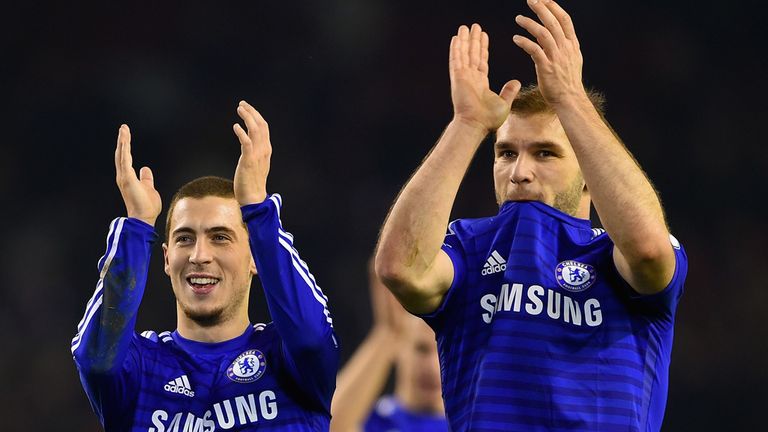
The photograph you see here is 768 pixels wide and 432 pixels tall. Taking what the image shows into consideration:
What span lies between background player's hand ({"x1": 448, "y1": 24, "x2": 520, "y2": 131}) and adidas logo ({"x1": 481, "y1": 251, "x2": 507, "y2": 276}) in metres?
0.40

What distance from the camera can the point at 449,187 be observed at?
10.6 ft

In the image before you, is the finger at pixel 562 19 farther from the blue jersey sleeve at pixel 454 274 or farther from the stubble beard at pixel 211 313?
the stubble beard at pixel 211 313

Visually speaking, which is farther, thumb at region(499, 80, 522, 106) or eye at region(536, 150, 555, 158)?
eye at region(536, 150, 555, 158)

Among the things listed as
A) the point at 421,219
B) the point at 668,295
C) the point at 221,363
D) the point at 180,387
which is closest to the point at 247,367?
the point at 221,363

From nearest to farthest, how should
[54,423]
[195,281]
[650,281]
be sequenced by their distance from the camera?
[650,281]
[195,281]
[54,423]

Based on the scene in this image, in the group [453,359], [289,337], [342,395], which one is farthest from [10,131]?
[453,359]

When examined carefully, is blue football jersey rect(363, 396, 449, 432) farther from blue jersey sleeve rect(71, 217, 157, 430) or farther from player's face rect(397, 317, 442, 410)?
blue jersey sleeve rect(71, 217, 157, 430)

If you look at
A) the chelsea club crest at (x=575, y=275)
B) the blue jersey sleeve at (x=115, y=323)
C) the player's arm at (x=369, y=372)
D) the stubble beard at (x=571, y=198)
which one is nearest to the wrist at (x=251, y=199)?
the blue jersey sleeve at (x=115, y=323)

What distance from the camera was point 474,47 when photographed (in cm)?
346

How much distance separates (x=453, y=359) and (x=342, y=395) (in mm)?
2225

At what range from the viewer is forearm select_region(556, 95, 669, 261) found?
3.11 meters

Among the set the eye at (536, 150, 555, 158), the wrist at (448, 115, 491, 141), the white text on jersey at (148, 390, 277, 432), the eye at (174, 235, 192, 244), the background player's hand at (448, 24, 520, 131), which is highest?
the background player's hand at (448, 24, 520, 131)

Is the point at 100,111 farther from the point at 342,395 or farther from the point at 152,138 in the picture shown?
Result: the point at 342,395

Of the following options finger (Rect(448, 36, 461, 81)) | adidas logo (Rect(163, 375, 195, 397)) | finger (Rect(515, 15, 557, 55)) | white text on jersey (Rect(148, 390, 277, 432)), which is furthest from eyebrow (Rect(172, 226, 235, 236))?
finger (Rect(515, 15, 557, 55))
